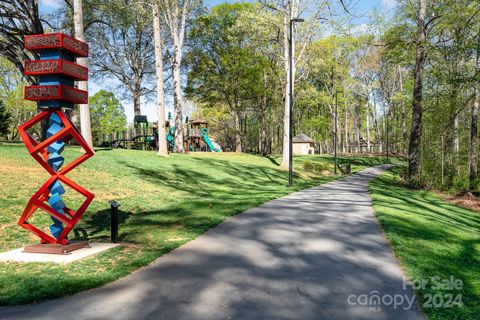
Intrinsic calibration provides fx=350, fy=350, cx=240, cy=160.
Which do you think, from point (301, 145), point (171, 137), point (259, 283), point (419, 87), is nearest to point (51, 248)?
point (259, 283)

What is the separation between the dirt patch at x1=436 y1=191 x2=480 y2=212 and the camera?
16.0 m

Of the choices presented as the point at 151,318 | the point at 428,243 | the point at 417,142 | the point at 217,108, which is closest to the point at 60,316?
the point at 151,318

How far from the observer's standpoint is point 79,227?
8.23m

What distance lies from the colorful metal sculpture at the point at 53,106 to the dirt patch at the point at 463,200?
1623 cm

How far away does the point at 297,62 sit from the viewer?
1305 inches

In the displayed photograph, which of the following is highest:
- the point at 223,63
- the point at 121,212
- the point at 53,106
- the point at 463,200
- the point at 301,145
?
the point at 223,63

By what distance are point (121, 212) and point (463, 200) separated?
16.0 meters

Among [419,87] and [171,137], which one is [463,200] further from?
[171,137]

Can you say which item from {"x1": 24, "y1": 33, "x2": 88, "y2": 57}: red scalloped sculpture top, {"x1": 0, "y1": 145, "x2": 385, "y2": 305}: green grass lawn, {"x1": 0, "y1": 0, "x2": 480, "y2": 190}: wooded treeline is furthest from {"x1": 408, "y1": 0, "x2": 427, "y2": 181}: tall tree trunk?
{"x1": 24, "y1": 33, "x2": 88, "y2": 57}: red scalloped sculpture top

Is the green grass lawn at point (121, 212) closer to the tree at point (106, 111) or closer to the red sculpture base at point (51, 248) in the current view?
the red sculpture base at point (51, 248)

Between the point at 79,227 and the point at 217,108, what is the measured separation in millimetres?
42123

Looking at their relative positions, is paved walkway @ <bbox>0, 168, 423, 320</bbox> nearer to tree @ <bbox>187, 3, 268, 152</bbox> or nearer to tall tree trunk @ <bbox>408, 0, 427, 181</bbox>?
tall tree trunk @ <bbox>408, 0, 427, 181</bbox>

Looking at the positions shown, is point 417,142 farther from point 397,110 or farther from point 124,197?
point 397,110

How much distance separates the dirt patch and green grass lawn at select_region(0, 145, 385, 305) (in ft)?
30.6
